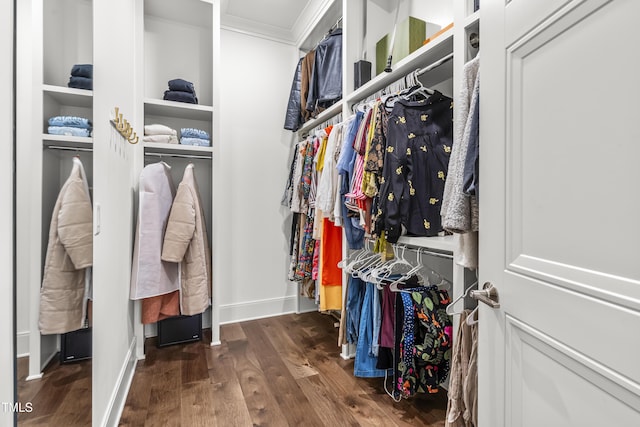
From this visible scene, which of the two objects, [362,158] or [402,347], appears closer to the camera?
[402,347]

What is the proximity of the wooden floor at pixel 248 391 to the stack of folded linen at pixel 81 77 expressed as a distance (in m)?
0.90

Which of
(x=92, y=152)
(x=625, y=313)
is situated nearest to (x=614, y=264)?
(x=625, y=313)

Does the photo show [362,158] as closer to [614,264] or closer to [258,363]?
[614,264]

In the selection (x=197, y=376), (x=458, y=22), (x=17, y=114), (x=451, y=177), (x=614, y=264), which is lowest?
(x=197, y=376)

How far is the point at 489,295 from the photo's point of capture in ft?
2.72

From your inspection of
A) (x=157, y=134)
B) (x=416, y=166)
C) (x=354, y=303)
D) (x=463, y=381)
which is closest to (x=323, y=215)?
(x=354, y=303)

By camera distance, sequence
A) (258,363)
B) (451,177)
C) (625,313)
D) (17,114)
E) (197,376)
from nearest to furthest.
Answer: (625,313)
(17,114)
(451,177)
(197,376)
(258,363)

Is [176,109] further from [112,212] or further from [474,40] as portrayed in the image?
[474,40]

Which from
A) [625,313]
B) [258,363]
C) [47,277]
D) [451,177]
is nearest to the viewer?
[625,313]

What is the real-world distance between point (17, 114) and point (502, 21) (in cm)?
123

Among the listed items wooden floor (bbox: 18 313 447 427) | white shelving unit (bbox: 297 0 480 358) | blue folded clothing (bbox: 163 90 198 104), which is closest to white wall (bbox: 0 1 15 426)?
wooden floor (bbox: 18 313 447 427)

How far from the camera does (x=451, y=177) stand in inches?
43.2

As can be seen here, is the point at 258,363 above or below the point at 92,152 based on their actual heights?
below

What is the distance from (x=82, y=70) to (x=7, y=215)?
64 cm
